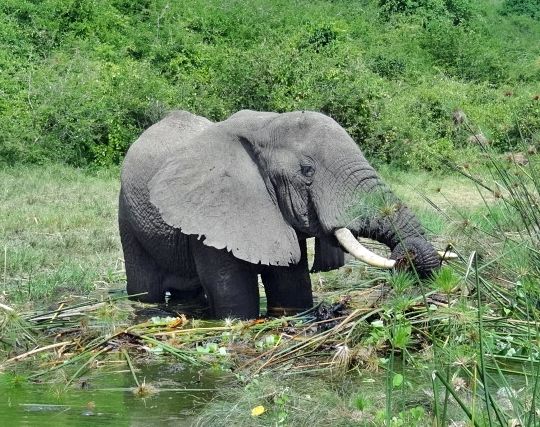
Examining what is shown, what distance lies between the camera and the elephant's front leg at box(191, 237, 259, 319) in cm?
702

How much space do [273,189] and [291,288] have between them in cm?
59

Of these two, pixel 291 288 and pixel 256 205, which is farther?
pixel 291 288

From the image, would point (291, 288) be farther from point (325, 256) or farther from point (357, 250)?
point (357, 250)

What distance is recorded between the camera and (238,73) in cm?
1592

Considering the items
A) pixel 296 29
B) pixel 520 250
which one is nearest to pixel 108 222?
pixel 520 250

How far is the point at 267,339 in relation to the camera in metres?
6.34

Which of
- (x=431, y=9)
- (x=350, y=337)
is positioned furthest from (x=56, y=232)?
(x=431, y=9)

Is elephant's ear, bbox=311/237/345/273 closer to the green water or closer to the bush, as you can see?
the green water

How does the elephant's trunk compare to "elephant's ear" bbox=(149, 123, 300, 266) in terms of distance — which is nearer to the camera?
the elephant's trunk

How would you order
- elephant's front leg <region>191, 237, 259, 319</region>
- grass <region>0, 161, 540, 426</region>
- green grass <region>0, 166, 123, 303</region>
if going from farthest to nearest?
green grass <region>0, 166, 123, 303</region>
elephant's front leg <region>191, 237, 259, 319</region>
grass <region>0, 161, 540, 426</region>

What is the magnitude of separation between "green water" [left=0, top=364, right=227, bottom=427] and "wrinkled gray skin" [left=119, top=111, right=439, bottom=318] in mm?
931

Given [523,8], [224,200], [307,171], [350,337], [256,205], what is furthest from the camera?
[523,8]

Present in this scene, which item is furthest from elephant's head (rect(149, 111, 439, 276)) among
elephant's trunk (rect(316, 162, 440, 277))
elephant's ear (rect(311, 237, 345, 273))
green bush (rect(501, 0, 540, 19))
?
green bush (rect(501, 0, 540, 19))

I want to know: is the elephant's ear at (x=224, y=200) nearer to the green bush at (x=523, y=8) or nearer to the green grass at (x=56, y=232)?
the green grass at (x=56, y=232)
